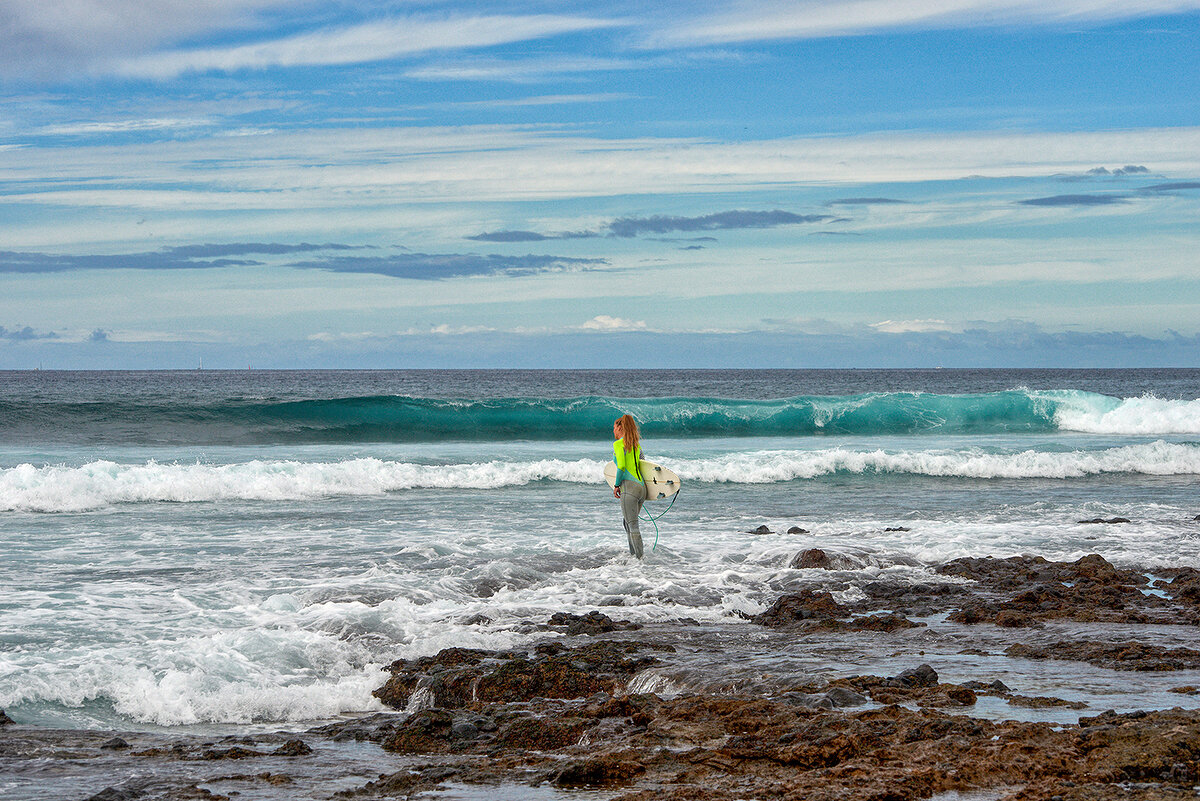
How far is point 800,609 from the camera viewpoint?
315 inches

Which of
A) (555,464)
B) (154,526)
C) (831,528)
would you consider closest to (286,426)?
(555,464)

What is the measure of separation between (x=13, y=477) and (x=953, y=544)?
548 inches

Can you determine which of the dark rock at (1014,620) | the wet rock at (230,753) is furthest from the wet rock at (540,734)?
the dark rock at (1014,620)

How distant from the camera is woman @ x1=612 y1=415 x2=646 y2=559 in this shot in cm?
1047

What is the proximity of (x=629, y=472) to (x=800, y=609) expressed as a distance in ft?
10.3

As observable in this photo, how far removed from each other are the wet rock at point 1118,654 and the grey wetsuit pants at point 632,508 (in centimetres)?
446

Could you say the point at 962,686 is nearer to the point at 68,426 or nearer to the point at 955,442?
the point at 955,442

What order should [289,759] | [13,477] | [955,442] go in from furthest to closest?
1. [955,442]
2. [13,477]
3. [289,759]

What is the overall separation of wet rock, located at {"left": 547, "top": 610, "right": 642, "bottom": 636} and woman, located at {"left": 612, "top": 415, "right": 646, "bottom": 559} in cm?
268

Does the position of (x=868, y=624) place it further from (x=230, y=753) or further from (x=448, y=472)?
(x=448, y=472)

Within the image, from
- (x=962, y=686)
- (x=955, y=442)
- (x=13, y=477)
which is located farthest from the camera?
(x=955, y=442)

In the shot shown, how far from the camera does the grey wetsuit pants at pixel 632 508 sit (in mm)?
10367

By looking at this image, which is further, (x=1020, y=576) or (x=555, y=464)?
(x=555, y=464)

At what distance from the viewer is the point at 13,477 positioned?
15.5m
